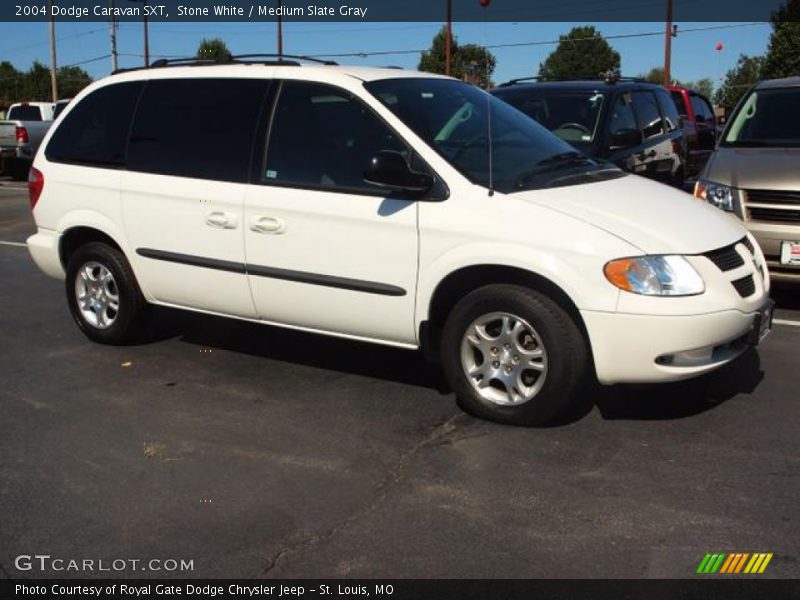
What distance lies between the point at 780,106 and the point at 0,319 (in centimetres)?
684

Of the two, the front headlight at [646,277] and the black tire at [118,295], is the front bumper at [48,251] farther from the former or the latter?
the front headlight at [646,277]

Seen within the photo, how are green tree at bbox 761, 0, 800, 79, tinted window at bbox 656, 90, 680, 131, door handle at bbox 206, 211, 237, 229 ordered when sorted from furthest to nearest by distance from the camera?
1. green tree at bbox 761, 0, 800, 79
2. tinted window at bbox 656, 90, 680, 131
3. door handle at bbox 206, 211, 237, 229

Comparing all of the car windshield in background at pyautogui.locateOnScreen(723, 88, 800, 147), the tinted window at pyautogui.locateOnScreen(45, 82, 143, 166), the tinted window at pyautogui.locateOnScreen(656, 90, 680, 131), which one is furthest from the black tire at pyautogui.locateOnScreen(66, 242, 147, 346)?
the tinted window at pyautogui.locateOnScreen(656, 90, 680, 131)

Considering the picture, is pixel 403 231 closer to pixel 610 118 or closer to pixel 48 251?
pixel 48 251

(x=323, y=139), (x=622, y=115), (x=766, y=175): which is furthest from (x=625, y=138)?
(x=323, y=139)

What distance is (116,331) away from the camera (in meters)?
5.85

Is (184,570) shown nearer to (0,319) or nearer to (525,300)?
(525,300)

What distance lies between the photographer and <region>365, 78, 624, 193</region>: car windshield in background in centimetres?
454

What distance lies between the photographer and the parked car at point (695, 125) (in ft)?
37.5

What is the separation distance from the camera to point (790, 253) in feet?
20.4

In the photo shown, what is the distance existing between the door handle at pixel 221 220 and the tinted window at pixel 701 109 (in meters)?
11.4

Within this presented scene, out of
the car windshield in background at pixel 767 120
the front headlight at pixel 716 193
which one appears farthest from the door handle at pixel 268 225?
the car windshield in background at pixel 767 120

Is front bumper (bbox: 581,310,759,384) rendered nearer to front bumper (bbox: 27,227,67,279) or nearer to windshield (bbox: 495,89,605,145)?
front bumper (bbox: 27,227,67,279)

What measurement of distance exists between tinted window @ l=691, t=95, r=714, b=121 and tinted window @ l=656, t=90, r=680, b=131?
488cm
